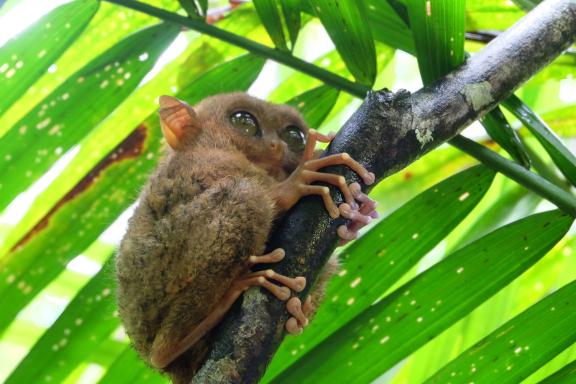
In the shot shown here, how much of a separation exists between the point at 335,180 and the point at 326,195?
48 millimetres

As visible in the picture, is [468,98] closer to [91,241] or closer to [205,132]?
[205,132]

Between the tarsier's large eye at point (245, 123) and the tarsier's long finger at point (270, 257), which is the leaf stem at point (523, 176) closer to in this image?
the tarsier's large eye at point (245, 123)

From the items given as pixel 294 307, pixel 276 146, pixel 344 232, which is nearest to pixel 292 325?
pixel 294 307

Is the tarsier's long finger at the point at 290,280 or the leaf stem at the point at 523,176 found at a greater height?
the tarsier's long finger at the point at 290,280

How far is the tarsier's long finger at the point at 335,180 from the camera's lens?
1.69 metres

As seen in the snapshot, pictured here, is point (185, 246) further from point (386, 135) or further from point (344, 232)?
point (386, 135)

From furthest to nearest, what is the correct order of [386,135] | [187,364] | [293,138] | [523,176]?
[293,138], [523,176], [187,364], [386,135]

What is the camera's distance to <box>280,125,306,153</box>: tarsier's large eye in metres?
2.49

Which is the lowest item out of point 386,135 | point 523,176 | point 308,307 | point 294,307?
point 523,176

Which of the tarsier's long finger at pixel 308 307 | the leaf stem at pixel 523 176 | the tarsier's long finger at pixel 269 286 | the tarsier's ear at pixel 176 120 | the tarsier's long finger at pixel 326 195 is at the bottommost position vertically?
the leaf stem at pixel 523 176

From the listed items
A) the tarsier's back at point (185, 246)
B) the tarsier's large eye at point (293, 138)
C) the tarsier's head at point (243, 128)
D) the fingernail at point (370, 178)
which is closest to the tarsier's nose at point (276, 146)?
the tarsier's head at point (243, 128)

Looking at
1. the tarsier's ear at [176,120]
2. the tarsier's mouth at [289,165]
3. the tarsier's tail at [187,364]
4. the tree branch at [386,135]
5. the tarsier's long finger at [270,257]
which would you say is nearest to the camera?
the tree branch at [386,135]

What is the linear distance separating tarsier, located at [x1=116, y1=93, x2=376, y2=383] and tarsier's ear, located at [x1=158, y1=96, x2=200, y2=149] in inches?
6.7

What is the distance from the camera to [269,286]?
1.61 meters
